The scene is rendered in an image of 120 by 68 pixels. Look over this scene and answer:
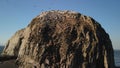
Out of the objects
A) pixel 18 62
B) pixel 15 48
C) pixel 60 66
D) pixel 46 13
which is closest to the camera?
pixel 60 66

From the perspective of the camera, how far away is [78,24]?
15.0 m

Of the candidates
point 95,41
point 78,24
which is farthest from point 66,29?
point 95,41

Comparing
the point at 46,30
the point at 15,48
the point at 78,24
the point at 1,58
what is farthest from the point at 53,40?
the point at 15,48

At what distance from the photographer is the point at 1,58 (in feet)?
57.5

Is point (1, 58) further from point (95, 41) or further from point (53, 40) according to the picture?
point (95, 41)

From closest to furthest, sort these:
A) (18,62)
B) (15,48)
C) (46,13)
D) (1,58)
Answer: (18,62) → (46,13) → (1,58) → (15,48)

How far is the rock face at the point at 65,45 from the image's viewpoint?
46.1 feet

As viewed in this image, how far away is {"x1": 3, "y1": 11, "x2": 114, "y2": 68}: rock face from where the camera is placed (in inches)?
553

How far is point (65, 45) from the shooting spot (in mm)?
14289

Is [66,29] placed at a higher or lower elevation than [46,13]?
lower

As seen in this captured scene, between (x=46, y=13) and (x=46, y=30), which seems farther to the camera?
(x=46, y=13)

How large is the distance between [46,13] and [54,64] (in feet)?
11.5

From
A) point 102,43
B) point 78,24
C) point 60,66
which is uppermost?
point 78,24

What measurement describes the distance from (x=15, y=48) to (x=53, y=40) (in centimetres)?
722
